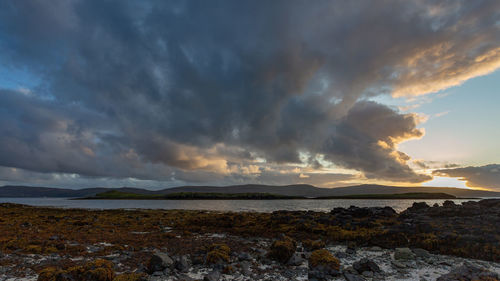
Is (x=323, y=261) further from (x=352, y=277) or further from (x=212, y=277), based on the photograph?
(x=212, y=277)

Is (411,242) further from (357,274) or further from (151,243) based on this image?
(151,243)

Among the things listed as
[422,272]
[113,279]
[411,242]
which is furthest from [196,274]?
[411,242]

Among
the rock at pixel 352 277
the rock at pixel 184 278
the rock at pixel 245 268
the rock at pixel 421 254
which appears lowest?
the rock at pixel 421 254

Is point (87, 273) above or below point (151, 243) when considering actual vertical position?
above

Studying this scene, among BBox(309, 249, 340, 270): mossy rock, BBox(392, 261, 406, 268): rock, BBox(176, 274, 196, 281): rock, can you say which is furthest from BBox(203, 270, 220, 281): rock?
BBox(392, 261, 406, 268): rock

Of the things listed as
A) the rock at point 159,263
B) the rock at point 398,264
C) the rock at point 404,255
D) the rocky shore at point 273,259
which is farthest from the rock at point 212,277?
the rock at point 404,255

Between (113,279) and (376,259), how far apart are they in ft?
47.6

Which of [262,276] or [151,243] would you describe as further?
[151,243]

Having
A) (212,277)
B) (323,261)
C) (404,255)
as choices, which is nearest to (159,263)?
(212,277)

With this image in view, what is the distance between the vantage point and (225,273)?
12195 millimetres

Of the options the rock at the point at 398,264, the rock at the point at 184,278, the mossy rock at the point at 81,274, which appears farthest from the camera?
the rock at the point at 398,264

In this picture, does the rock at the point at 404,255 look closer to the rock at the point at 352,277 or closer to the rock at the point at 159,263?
the rock at the point at 352,277

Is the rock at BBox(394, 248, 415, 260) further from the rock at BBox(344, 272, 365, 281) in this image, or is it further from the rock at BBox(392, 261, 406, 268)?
the rock at BBox(344, 272, 365, 281)

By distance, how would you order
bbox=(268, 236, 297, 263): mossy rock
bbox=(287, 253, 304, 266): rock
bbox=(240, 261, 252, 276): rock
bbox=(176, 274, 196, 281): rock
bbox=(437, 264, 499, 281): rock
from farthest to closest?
bbox=(268, 236, 297, 263): mossy rock → bbox=(287, 253, 304, 266): rock → bbox=(240, 261, 252, 276): rock → bbox=(176, 274, 196, 281): rock → bbox=(437, 264, 499, 281): rock
